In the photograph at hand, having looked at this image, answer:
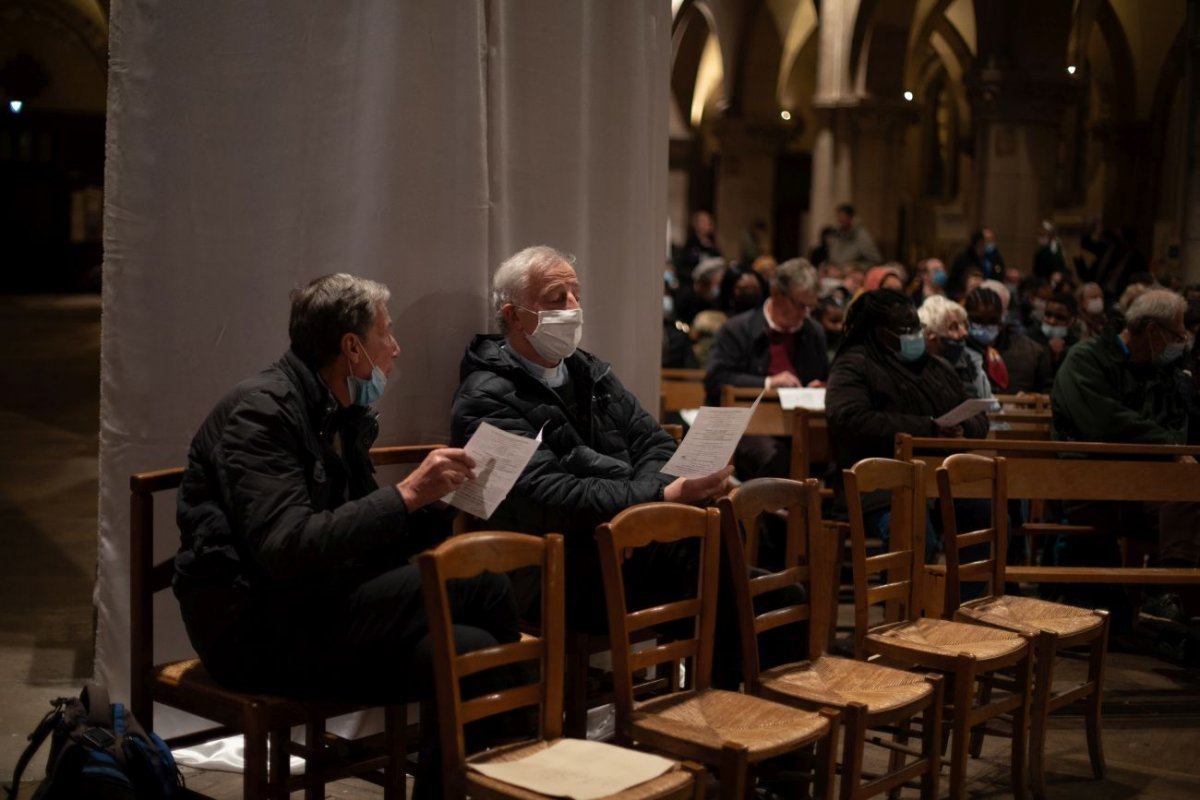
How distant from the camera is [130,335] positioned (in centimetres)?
→ 434

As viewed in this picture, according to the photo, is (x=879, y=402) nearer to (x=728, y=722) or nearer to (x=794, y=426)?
(x=794, y=426)

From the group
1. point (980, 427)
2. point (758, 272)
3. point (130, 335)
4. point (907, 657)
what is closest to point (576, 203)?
point (130, 335)

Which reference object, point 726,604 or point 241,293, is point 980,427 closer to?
point 726,604

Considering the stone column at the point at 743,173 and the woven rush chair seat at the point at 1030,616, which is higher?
the stone column at the point at 743,173

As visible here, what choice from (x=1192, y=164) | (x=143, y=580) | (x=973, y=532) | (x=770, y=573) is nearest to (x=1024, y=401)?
(x=973, y=532)

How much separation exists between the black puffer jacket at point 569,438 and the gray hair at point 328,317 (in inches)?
27.8

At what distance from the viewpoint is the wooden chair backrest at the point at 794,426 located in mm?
6348

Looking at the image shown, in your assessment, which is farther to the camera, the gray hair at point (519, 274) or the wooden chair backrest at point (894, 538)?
the gray hair at point (519, 274)

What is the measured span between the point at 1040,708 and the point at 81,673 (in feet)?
11.0

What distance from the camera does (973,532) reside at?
194 inches

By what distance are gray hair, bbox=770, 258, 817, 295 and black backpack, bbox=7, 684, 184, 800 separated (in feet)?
14.7

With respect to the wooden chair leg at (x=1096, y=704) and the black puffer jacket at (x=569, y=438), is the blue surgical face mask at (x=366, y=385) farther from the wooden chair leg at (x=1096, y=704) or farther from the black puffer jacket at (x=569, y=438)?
the wooden chair leg at (x=1096, y=704)

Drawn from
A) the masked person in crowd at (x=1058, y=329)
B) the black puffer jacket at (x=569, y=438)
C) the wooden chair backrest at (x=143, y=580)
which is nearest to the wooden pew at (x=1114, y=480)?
the black puffer jacket at (x=569, y=438)

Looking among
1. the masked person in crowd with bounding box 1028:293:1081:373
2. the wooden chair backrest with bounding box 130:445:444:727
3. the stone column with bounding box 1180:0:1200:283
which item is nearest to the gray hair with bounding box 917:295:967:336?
the masked person in crowd with bounding box 1028:293:1081:373
